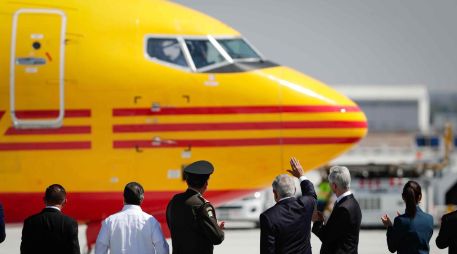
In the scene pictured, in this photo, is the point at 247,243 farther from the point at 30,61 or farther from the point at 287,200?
the point at 287,200

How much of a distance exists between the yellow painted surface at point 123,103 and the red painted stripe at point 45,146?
0.06 metres

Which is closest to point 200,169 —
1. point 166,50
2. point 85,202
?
point 85,202

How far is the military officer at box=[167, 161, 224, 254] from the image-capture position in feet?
33.3

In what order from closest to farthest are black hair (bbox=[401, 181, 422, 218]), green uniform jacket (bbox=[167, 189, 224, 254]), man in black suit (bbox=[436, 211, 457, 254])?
green uniform jacket (bbox=[167, 189, 224, 254]) < black hair (bbox=[401, 181, 422, 218]) < man in black suit (bbox=[436, 211, 457, 254])

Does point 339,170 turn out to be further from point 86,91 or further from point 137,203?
point 86,91

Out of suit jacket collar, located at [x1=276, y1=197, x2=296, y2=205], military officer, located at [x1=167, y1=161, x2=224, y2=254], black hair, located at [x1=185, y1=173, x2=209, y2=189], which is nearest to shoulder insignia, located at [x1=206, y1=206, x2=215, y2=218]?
military officer, located at [x1=167, y1=161, x2=224, y2=254]

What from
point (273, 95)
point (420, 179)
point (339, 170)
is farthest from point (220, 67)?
point (420, 179)

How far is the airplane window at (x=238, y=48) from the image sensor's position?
15305mm

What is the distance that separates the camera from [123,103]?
14.8 meters

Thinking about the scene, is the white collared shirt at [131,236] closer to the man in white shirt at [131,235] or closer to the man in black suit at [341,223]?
the man in white shirt at [131,235]

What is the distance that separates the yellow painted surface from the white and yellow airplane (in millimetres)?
14

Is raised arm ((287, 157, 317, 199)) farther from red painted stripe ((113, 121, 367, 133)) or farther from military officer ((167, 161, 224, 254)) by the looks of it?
red painted stripe ((113, 121, 367, 133))

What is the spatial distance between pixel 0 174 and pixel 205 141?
2925 mm

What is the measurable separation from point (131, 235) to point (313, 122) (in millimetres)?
5117
